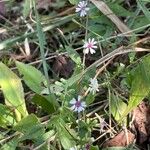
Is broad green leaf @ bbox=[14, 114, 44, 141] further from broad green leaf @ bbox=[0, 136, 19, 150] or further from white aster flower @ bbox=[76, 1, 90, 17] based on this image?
white aster flower @ bbox=[76, 1, 90, 17]

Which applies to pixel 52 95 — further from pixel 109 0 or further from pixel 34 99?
pixel 109 0

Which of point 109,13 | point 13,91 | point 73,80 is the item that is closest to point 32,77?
point 13,91

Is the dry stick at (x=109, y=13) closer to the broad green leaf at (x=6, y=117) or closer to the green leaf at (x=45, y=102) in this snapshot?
the green leaf at (x=45, y=102)

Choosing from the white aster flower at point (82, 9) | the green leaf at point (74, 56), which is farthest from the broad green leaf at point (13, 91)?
the white aster flower at point (82, 9)

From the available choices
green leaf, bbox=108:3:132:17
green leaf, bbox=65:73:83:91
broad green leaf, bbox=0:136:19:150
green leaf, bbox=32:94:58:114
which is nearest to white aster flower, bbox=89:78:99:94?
green leaf, bbox=65:73:83:91

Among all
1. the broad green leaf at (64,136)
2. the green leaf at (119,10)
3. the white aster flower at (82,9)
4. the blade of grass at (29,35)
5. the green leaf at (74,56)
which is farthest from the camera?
the blade of grass at (29,35)

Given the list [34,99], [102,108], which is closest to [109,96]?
[102,108]
